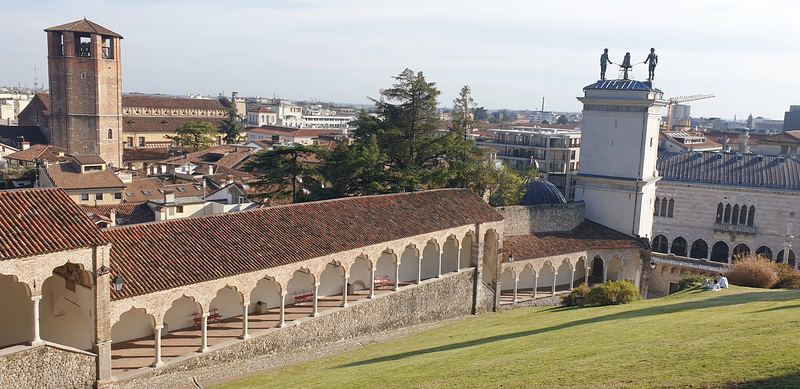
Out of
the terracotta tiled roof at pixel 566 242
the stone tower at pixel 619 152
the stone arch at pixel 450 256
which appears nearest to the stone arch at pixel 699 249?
the stone tower at pixel 619 152

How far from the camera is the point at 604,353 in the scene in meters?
15.5

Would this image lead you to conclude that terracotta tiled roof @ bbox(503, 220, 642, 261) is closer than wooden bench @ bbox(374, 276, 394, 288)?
No

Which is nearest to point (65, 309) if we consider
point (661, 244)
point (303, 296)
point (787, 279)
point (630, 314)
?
point (303, 296)

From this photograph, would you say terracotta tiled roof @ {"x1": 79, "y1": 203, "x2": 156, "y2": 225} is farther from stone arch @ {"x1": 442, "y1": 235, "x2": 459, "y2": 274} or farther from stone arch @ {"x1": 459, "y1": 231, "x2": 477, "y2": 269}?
stone arch @ {"x1": 459, "y1": 231, "x2": 477, "y2": 269}

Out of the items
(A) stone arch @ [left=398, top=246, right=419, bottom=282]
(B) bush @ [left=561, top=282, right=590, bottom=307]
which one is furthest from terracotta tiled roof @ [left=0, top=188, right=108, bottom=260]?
(B) bush @ [left=561, top=282, right=590, bottom=307]

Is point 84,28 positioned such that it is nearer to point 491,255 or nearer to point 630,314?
point 491,255

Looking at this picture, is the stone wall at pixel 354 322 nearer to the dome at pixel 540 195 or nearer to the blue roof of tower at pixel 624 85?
the dome at pixel 540 195

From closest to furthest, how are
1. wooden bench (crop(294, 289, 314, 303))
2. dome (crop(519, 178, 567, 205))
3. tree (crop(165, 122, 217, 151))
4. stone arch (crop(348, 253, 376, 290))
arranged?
wooden bench (crop(294, 289, 314, 303)) < stone arch (crop(348, 253, 376, 290)) < dome (crop(519, 178, 567, 205)) < tree (crop(165, 122, 217, 151))

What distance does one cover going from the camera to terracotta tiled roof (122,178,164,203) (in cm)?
4794

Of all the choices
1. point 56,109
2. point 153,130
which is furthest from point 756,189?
point 153,130

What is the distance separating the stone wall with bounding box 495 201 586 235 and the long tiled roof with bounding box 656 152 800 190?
1674 cm

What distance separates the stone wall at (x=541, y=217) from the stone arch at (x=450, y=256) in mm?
3300

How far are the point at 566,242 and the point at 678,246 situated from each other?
20450mm

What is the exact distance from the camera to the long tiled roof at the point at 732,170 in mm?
50281
